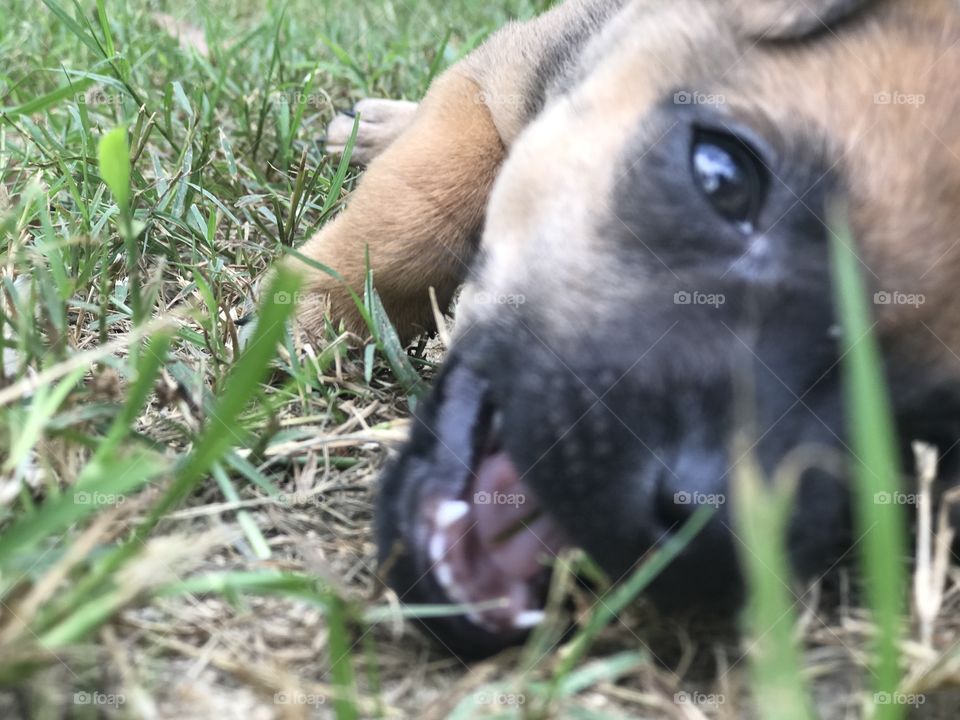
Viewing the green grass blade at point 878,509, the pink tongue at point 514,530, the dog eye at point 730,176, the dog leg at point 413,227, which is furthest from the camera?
the dog leg at point 413,227

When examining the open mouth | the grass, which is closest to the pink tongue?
the open mouth

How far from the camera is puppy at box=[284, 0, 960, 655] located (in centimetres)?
164

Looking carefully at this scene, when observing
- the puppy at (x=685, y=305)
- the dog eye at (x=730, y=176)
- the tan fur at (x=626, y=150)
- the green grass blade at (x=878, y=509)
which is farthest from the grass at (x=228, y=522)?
the dog eye at (x=730, y=176)

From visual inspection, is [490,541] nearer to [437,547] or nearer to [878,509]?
[437,547]

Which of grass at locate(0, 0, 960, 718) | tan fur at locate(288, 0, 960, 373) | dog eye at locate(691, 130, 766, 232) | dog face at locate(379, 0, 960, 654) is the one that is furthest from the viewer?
dog eye at locate(691, 130, 766, 232)

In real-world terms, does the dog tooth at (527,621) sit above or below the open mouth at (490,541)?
below

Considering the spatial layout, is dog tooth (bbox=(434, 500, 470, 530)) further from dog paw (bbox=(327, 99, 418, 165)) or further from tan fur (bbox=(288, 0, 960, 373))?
dog paw (bbox=(327, 99, 418, 165))

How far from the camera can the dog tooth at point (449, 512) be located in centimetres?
178

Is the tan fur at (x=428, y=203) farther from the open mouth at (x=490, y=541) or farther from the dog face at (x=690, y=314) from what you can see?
the open mouth at (x=490, y=541)

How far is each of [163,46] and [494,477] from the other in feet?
11.2

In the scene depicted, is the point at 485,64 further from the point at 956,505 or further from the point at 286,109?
the point at 956,505

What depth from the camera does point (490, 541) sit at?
1.76 meters

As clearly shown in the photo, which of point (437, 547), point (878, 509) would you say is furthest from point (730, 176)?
point (878, 509)

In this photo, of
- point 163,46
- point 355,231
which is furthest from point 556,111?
point 163,46
